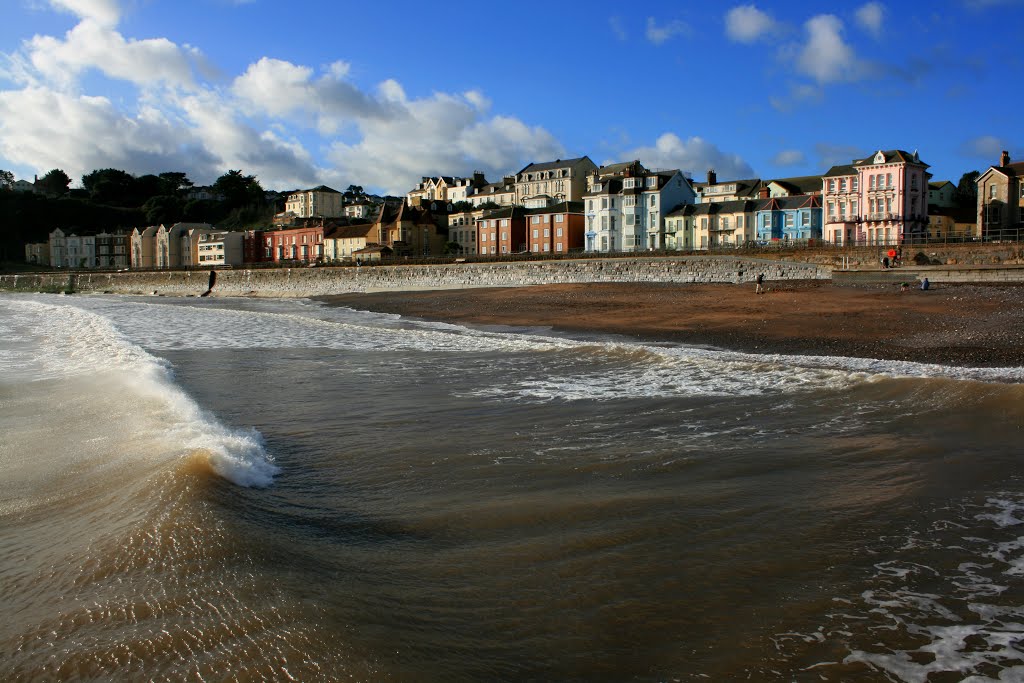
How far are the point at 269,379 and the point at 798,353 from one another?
9088mm

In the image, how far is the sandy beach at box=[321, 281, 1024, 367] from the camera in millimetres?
13734

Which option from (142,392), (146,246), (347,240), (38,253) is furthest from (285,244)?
(142,392)

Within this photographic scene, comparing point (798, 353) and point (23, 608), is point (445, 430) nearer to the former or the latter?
point (23, 608)

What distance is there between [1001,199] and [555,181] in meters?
48.2

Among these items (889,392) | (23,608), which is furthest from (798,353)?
(23,608)

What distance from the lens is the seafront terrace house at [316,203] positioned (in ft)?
445

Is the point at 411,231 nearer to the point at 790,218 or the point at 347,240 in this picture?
the point at 347,240

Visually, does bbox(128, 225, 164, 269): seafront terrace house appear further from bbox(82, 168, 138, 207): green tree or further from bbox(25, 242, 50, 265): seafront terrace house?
bbox(82, 168, 138, 207): green tree

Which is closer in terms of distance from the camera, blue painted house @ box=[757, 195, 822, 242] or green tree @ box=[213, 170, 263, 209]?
blue painted house @ box=[757, 195, 822, 242]

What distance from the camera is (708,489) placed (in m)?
5.04

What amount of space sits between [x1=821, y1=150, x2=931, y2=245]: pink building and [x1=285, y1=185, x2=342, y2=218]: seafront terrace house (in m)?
94.5

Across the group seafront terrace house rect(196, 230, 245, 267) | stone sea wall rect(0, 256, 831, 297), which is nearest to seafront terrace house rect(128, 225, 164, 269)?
seafront terrace house rect(196, 230, 245, 267)

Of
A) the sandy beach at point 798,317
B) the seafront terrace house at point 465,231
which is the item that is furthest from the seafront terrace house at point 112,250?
the sandy beach at point 798,317

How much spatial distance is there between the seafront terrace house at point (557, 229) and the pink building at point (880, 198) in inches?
967
